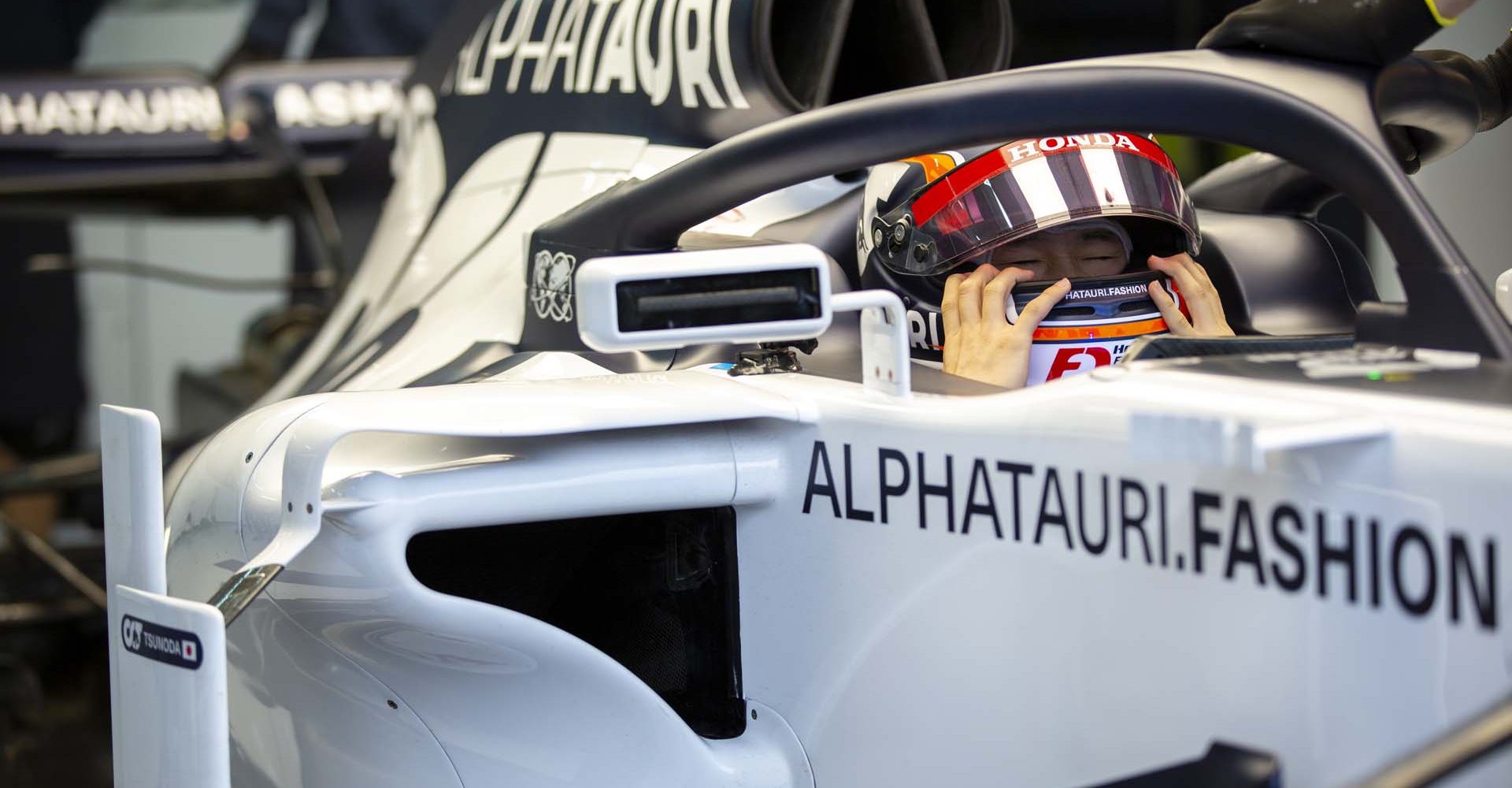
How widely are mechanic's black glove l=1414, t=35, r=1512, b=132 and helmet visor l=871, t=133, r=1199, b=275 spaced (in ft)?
1.04

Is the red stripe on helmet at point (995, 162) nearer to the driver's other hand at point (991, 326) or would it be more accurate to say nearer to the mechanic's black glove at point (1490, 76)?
the driver's other hand at point (991, 326)

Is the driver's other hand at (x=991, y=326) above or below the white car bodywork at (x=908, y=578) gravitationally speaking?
above

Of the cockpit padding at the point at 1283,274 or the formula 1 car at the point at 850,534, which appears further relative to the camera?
the cockpit padding at the point at 1283,274

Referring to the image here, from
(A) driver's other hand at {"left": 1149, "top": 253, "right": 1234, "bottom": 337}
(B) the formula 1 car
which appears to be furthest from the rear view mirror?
(A) driver's other hand at {"left": 1149, "top": 253, "right": 1234, "bottom": 337}

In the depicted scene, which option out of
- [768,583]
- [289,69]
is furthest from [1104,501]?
[289,69]

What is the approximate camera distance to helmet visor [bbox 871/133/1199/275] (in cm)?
169

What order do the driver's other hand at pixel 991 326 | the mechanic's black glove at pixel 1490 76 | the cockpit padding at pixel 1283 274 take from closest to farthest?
the driver's other hand at pixel 991 326, the mechanic's black glove at pixel 1490 76, the cockpit padding at pixel 1283 274

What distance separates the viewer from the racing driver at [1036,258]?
5.42ft

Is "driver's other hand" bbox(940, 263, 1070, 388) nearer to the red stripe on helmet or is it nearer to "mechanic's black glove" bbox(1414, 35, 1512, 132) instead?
the red stripe on helmet

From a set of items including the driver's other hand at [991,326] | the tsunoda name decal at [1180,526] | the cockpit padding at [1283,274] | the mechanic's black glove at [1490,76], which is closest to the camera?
the tsunoda name decal at [1180,526]

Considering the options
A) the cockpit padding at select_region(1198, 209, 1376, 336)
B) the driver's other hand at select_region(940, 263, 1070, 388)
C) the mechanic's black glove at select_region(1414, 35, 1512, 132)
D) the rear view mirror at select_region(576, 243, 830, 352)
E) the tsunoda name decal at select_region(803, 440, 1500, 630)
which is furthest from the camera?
the cockpit padding at select_region(1198, 209, 1376, 336)

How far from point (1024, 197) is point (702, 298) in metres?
0.53

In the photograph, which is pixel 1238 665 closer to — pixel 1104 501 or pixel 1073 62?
pixel 1104 501

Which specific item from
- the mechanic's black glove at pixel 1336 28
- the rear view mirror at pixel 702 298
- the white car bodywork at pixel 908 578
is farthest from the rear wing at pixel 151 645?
the mechanic's black glove at pixel 1336 28
